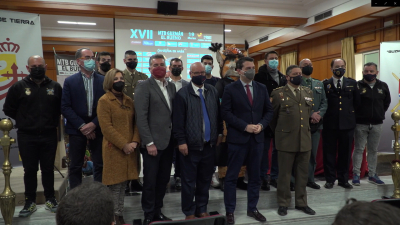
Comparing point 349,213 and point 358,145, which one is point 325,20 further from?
point 349,213

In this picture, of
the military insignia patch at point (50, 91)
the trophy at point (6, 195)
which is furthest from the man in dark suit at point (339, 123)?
the trophy at point (6, 195)

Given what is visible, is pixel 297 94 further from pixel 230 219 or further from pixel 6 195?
pixel 6 195

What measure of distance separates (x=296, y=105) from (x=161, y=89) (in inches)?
55.1

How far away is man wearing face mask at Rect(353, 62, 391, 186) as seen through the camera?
3760 mm

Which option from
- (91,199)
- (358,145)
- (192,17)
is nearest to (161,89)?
(91,199)

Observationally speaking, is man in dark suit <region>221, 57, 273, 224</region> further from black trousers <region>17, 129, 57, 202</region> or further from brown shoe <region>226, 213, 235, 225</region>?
black trousers <region>17, 129, 57, 202</region>

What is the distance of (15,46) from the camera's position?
13.3ft

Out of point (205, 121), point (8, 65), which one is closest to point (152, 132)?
point (205, 121)

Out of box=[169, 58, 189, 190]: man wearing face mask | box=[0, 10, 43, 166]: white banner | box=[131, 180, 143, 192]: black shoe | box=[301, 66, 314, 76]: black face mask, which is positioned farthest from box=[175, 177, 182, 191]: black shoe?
box=[0, 10, 43, 166]: white banner

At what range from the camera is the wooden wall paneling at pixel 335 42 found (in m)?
7.75

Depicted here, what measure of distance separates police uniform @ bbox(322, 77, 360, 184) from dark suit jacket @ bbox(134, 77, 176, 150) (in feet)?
6.80

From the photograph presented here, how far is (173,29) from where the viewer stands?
7.07 metres

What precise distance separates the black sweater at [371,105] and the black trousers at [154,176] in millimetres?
2497

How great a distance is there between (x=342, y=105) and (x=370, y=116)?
435 millimetres
